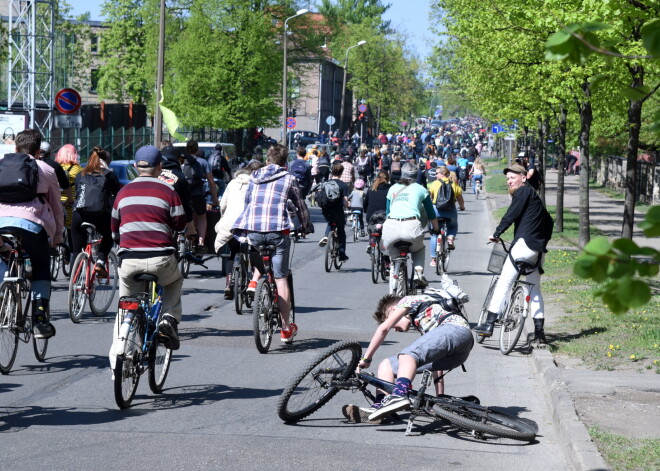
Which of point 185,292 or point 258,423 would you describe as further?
point 185,292

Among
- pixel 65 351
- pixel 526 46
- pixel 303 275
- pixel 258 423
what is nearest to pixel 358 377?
pixel 258 423

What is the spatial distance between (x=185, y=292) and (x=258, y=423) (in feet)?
24.5

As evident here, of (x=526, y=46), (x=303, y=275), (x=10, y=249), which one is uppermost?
(x=526, y=46)

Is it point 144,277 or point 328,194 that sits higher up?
point 328,194

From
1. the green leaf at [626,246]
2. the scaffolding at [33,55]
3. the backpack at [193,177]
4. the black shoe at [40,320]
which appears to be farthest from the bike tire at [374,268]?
the scaffolding at [33,55]

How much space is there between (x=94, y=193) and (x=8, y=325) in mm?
3240

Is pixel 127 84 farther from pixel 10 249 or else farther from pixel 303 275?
pixel 10 249

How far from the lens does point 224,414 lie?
24.6 ft

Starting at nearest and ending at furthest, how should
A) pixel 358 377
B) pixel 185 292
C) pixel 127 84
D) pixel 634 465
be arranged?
pixel 634 465 → pixel 358 377 → pixel 185 292 → pixel 127 84

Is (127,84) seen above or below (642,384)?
above

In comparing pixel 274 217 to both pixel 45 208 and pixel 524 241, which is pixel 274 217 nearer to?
pixel 45 208

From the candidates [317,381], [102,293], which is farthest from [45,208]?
[102,293]

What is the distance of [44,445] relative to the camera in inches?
255

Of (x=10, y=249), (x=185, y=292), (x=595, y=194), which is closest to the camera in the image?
(x=10, y=249)
